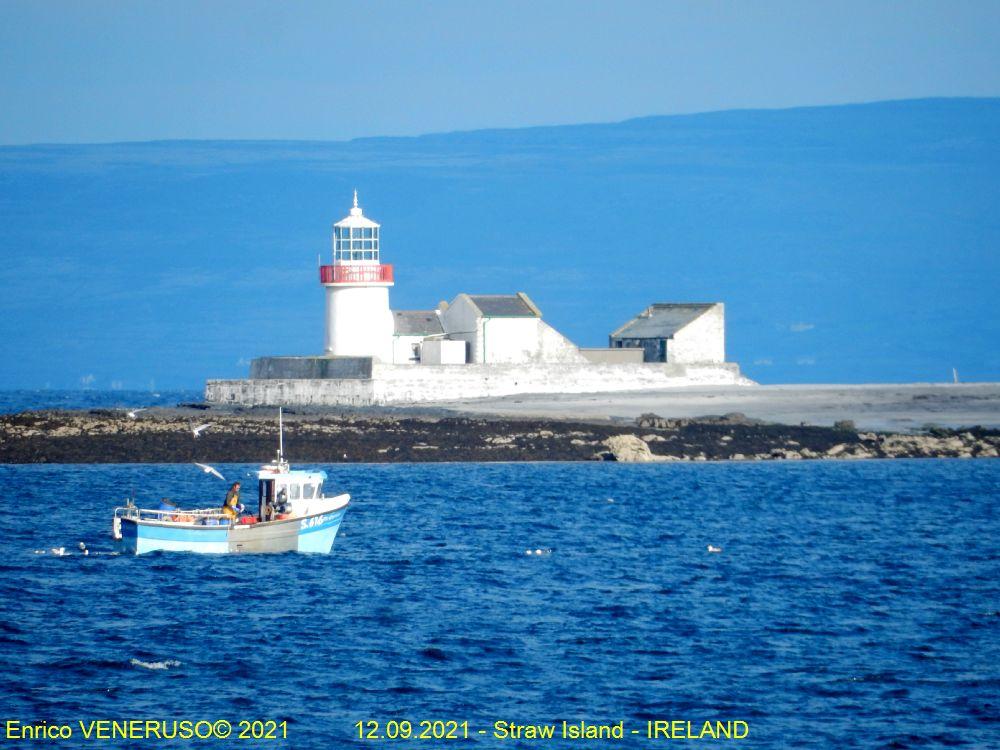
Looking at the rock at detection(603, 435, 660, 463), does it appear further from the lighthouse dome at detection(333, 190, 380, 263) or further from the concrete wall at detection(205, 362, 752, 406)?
the lighthouse dome at detection(333, 190, 380, 263)

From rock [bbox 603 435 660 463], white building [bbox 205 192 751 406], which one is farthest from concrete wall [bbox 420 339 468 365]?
rock [bbox 603 435 660 463]

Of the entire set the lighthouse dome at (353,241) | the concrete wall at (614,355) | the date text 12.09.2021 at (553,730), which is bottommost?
the date text 12.09.2021 at (553,730)

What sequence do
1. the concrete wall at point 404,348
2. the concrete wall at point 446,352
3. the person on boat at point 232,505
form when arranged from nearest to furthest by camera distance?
the person on boat at point 232,505
the concrete wall at point 446,352
the concrete wall at point 404,348

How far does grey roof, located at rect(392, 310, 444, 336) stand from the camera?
4869cm

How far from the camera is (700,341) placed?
50031mm

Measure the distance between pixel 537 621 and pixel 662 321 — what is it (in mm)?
34461

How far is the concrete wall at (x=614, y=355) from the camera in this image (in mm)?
49594

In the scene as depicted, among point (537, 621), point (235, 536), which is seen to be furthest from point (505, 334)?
point (537, 621)

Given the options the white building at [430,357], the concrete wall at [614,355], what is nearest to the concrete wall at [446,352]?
the white building at [430,357]

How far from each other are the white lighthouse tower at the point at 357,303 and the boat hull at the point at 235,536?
907 inches

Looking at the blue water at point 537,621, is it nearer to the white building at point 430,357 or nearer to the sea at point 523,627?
the sea at point 523,627

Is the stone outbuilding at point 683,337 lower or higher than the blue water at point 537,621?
higher

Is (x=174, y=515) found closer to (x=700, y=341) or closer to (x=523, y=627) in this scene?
(x=523, y=627)

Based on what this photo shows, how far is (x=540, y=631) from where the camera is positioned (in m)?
17.0
